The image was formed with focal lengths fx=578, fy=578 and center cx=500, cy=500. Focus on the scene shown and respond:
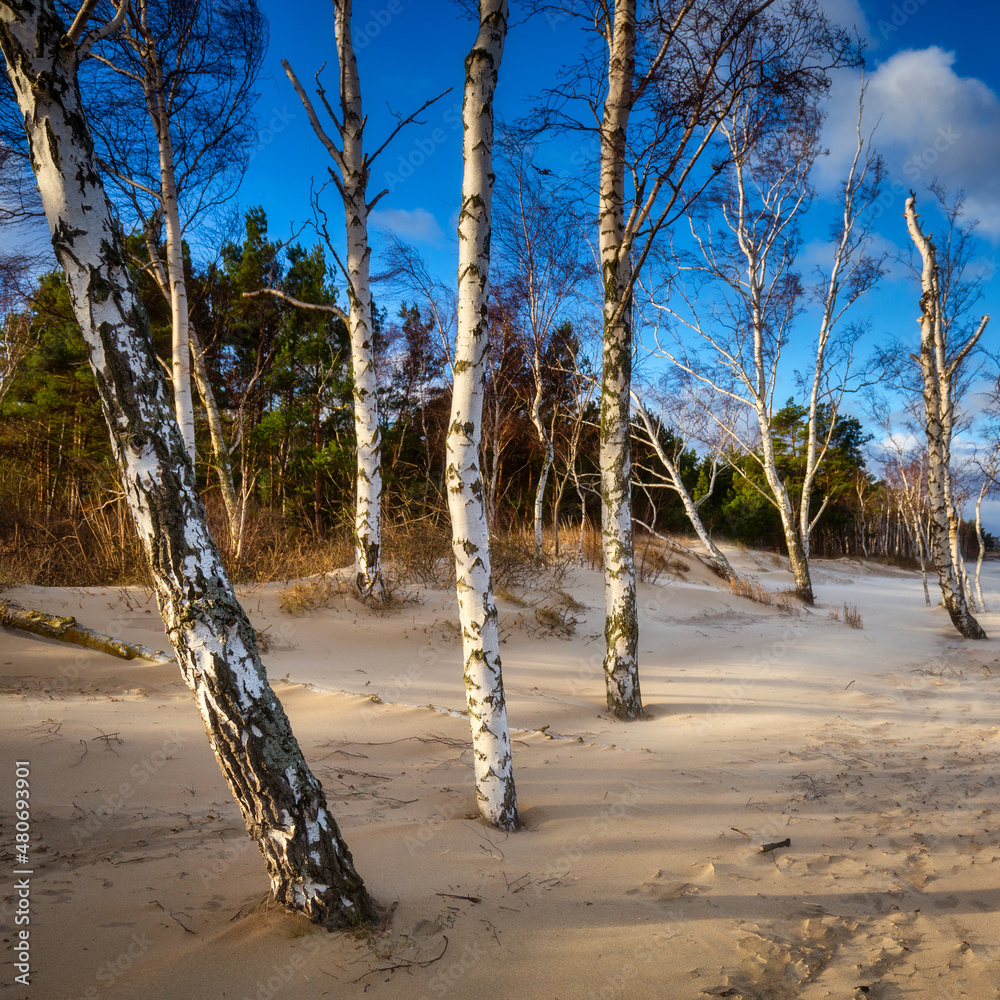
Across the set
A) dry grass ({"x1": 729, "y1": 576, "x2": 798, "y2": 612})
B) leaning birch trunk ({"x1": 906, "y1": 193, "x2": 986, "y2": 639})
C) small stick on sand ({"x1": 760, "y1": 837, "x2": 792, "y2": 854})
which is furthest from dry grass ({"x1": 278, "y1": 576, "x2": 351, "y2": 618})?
leaning birch trunk ({"x1": 906, "y1": 193, "x2": 986, "y2": 639})

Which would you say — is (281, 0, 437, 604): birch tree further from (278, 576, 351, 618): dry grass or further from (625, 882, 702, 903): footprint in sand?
(625, 882, 702, 903): footprint in sand

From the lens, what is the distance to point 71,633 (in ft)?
16.7

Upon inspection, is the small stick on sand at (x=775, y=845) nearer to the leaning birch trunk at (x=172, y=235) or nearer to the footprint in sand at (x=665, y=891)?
the footprint in sand at (x=665, y=891)

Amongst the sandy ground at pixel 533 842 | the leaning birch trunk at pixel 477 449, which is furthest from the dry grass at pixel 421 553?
the leaning birch trunk at pixel 477 449

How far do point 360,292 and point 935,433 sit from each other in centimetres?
881

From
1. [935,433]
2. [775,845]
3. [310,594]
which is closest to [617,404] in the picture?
[775,845]

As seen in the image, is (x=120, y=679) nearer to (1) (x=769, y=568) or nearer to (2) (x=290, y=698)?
(2) (x=290, y=698)

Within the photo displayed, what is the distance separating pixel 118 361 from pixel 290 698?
3574mm

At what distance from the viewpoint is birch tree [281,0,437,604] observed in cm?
712

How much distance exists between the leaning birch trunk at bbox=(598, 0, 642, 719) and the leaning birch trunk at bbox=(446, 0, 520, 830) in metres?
2.37

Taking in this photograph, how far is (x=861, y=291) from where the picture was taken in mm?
11398

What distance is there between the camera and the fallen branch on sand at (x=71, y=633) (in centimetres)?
501

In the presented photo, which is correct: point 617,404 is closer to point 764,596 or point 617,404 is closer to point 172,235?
point 172,235

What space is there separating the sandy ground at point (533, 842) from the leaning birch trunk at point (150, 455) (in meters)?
0.47
